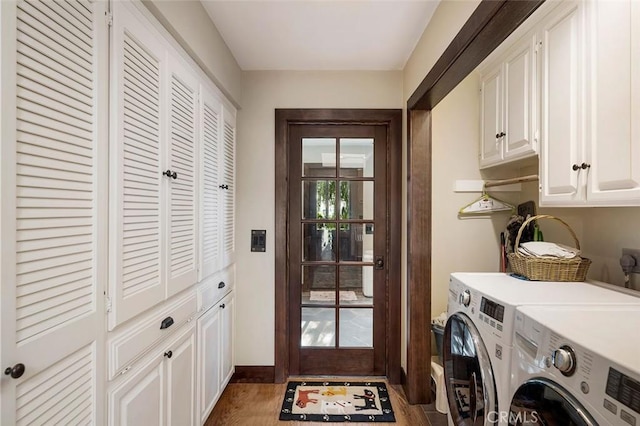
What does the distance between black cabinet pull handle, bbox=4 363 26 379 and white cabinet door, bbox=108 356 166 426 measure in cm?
41

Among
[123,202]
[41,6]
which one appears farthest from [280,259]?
[41,6]

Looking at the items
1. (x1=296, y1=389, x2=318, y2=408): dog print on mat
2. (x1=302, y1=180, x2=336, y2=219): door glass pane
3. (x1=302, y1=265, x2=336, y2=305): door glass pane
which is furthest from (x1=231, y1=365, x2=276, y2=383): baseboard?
(x1=302, y1=180, x2=336, y2=219): door glass pane

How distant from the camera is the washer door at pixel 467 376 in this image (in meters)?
1.20

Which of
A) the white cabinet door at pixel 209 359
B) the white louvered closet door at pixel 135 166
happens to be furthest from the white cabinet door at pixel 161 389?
the white louvered closet door at pixel 135 166

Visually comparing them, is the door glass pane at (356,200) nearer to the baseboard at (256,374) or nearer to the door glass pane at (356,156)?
the door glass pane at (356,156)

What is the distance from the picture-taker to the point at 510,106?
1.96 meters

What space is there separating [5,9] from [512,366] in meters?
1.74

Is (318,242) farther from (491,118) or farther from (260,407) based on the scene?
(491,118)

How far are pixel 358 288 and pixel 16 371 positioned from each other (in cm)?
213

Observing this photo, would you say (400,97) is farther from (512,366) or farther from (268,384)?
(268,384)

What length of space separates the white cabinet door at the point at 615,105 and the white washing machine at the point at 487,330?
43 cm

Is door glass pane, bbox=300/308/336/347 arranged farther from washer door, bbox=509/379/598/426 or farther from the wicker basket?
washer door, bbox=509/379/598/426

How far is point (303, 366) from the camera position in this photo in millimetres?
2547

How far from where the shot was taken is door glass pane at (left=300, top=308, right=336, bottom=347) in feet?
8.40
